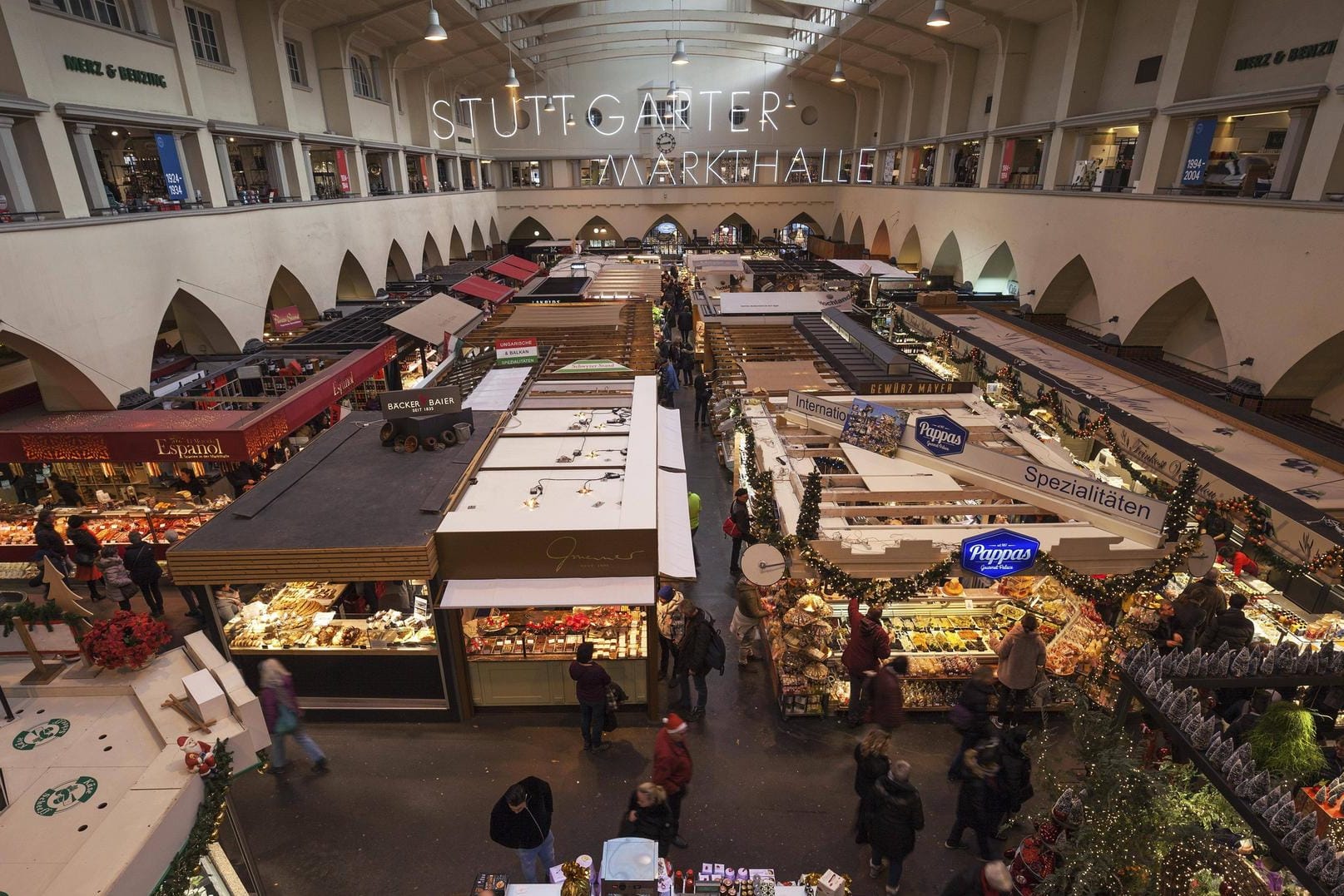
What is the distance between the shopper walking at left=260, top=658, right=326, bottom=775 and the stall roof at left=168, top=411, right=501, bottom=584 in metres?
0.91

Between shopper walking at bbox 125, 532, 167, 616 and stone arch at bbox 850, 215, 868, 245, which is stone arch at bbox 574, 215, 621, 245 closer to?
stone arch at bbox 850, 215, 868, 245

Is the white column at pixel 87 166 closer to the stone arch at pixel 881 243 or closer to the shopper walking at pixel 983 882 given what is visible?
the shopper walking at pixel 983 882

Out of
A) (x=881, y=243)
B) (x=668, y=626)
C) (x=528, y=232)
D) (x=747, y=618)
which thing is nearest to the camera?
(x=668, y=626)

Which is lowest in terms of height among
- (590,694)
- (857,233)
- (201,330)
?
(590,694)

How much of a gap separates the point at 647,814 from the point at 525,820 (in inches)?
33.1

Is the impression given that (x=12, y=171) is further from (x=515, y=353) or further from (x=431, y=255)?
(x=431, y=255)

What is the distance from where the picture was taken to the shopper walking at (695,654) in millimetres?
6527

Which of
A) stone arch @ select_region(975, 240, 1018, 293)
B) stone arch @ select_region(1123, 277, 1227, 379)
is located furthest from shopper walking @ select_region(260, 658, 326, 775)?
stone arch @ select_region(975, 240, 1018, 293)

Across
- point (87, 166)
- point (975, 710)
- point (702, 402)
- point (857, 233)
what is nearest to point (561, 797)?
point (975, 710)

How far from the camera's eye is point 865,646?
6336 millimetres

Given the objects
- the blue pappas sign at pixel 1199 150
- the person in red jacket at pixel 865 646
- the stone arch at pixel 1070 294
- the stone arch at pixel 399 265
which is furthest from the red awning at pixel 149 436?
Result: the stone arch at pixel 1070 294

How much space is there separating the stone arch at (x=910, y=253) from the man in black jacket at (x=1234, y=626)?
2460 cm

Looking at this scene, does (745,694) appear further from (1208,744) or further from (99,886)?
(99,886)

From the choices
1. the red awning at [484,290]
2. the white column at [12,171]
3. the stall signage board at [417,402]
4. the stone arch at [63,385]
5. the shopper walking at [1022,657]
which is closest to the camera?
the shopper walking at [1022,657]
